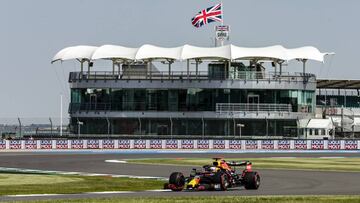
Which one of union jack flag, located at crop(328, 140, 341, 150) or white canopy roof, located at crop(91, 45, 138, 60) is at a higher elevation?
white canopy roof, located at crop(91, 45, 138, 60)

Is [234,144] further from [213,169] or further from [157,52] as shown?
[213,169]

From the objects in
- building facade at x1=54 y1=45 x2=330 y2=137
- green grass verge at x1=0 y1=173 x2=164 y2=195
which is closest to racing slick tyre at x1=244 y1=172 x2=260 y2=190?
green grass verge at x1=0 y1=173 x2=164 y2=195

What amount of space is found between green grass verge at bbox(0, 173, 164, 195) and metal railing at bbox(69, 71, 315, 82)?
6333 cm

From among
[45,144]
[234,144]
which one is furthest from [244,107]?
[45,144]

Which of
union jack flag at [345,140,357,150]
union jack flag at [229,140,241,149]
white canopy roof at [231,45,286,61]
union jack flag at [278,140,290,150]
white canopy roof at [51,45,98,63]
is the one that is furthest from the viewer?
white canopy roof at [51,45,98,63]

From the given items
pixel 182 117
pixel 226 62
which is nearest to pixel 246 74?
pixel 226 62

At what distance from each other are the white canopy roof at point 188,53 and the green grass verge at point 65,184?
204 feet

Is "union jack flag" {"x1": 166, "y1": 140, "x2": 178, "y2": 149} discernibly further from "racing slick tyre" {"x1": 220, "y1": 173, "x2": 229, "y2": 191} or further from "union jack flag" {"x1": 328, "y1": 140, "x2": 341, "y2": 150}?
"racing slick tyre" {"x1": 220, "y1": 173, "x2": 229, "y2": 191}

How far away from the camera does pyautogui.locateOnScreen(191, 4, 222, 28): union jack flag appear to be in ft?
334

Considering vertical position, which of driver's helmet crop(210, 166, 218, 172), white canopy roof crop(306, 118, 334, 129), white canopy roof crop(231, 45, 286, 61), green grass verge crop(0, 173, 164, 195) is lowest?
green grass verge crop(0, 173, 164, 195)

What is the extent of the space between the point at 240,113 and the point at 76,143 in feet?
79.5

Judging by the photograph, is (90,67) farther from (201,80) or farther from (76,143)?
(76,143)

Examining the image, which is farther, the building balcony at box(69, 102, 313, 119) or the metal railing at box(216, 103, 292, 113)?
the metal railing at box(216, 103, 292, 113)

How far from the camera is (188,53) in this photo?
101062 millimetres
